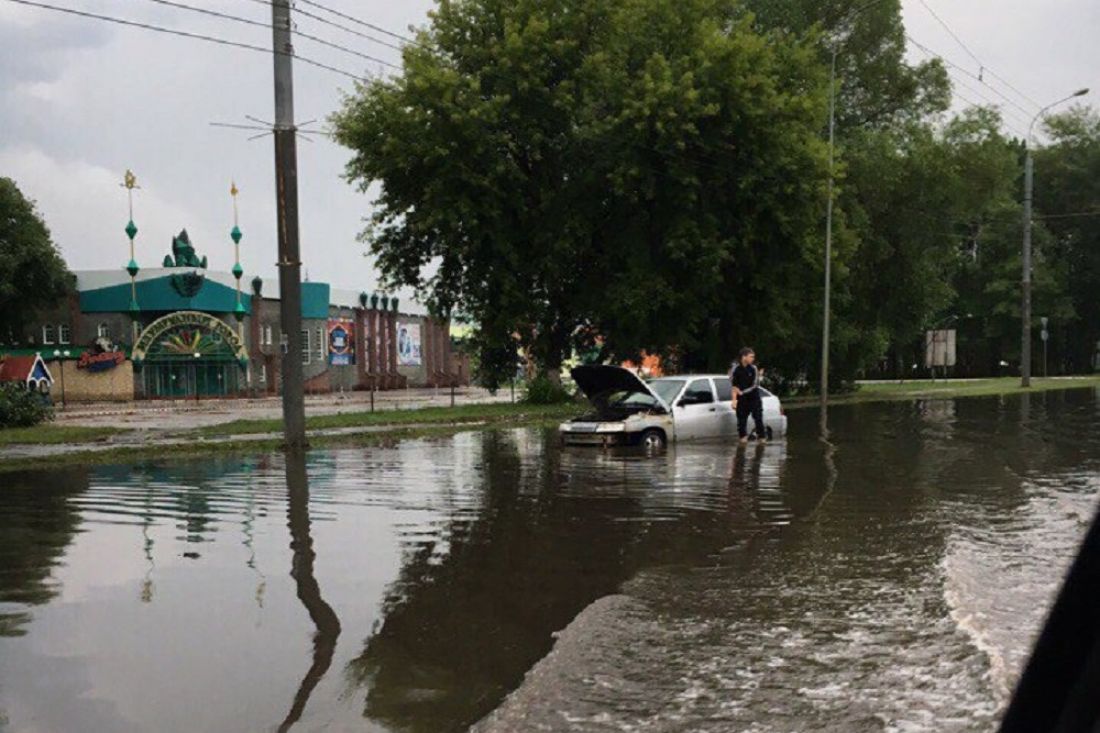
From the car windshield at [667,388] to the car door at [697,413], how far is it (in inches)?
5.8

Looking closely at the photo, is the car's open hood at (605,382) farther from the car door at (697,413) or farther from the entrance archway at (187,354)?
the entrance archway at (187,354)

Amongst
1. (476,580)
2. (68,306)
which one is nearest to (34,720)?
(476,580)

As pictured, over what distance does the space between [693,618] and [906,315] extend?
1712 inches

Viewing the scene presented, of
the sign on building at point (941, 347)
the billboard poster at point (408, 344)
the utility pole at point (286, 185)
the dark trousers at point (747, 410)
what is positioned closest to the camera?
the utility pole at point (286, 185)

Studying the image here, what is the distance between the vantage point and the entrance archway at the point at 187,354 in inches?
1961

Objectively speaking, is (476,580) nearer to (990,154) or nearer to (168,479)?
(168,479)

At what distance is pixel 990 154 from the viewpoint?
45.7 metres

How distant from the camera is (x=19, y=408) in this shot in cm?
2533

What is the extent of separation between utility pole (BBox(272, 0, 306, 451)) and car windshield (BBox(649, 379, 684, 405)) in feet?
22.7

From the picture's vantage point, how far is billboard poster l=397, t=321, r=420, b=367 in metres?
70.0

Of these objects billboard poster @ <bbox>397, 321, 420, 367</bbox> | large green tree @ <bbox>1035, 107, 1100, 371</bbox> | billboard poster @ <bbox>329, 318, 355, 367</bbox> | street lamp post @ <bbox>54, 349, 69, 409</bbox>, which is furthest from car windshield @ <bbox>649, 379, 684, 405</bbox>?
large green tree @ <bbox>1035, 107, 1100, 371</bbox>

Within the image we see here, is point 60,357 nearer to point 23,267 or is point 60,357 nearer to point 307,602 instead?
point 23,267

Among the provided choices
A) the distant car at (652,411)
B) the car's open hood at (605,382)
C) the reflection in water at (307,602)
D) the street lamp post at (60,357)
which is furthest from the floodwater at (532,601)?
the street lamp post at (60,357)

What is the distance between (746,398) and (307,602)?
13.7m
